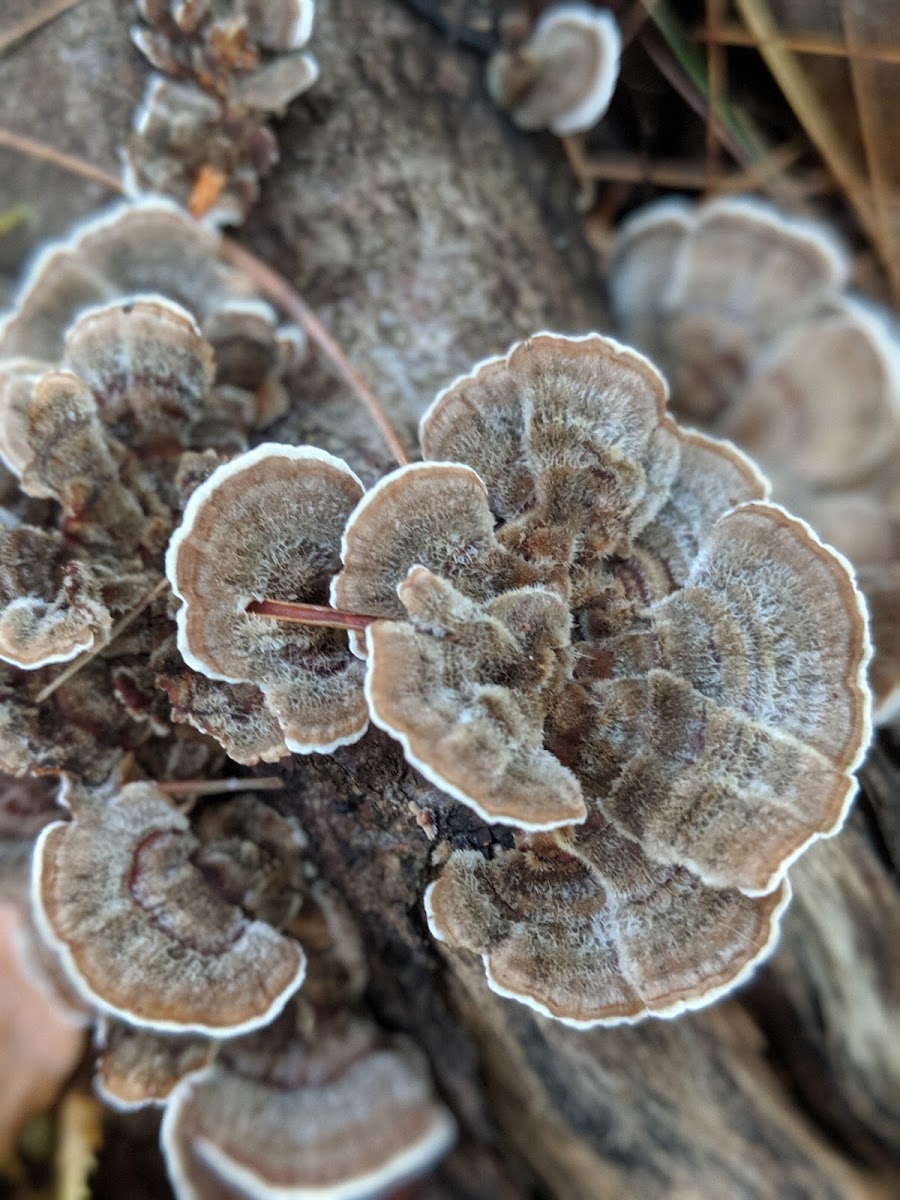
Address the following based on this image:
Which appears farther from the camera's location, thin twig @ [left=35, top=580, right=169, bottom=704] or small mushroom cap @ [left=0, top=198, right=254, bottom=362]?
small mushroom cap @ [left=0, top=198, right=254, bottom=362]

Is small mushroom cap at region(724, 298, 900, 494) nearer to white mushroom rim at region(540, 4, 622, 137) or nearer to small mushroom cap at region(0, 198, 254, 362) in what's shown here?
white mushroom rim at region(540, 4, 622, 137)

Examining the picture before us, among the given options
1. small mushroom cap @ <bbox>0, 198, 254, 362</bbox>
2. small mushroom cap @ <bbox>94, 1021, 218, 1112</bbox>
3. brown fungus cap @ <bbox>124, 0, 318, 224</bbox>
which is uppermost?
brown fungus cap @ <bbox>124, 0, 318, 224</bbox>

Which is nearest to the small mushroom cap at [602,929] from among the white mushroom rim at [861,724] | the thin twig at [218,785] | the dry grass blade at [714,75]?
the white mushroom rim at [861,724]

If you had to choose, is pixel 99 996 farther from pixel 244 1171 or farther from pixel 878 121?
pixel 878 121

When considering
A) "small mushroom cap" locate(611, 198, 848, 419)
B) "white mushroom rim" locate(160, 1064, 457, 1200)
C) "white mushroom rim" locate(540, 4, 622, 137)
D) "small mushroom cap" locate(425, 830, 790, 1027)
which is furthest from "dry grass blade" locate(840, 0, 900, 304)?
"white mushroom rim" locate(160, 1064, 457, 1200)

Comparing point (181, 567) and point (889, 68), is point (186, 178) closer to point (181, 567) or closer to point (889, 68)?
point (181, 567)

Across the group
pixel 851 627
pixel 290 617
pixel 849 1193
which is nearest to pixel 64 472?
pixel 290 617

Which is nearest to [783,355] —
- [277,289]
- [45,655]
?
[277,289]
